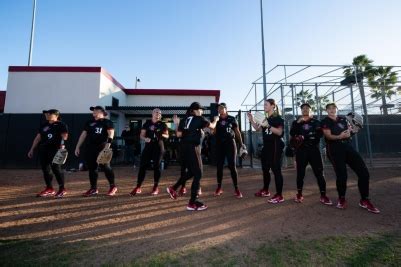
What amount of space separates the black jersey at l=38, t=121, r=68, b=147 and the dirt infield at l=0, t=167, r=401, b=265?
1.17 meters

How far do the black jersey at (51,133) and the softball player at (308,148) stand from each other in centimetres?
495

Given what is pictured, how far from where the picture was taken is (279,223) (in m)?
3.82

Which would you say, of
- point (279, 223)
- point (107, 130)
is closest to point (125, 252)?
point (279, 223)

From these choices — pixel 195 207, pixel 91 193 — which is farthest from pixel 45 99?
pixel 195 207

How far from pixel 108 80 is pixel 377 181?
1298 cm

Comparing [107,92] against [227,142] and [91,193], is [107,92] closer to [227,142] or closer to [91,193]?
[91,193]

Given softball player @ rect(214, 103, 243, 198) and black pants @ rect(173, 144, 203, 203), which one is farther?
softball player @ rect(214, 103, 243, 198)

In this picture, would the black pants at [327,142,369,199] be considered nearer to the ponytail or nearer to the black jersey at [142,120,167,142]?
the ponytail

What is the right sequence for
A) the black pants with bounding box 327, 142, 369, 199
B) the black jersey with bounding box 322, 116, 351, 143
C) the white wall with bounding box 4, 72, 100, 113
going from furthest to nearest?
the white wall with bounding box 4, 72, 100, 113, the black jersey with bounding box 322, 116, 351, 143, the black pants with bounding box 327, 142, 369, 199

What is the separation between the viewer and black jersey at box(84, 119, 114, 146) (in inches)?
A: 214

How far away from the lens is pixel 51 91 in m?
12.8

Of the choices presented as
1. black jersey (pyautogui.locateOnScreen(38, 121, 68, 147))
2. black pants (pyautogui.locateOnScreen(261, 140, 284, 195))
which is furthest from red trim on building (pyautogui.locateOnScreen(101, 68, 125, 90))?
black pants (pyautogui.locateOnScreen(261, 140, 284, 195))

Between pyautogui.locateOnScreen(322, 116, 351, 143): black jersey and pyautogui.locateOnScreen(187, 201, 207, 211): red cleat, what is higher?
pyautogui.locateOnScreen(322, 116, 351, 143): black jersey

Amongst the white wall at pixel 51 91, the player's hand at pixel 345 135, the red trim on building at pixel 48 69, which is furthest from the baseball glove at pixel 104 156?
the red trim on building at pixel 48 69
